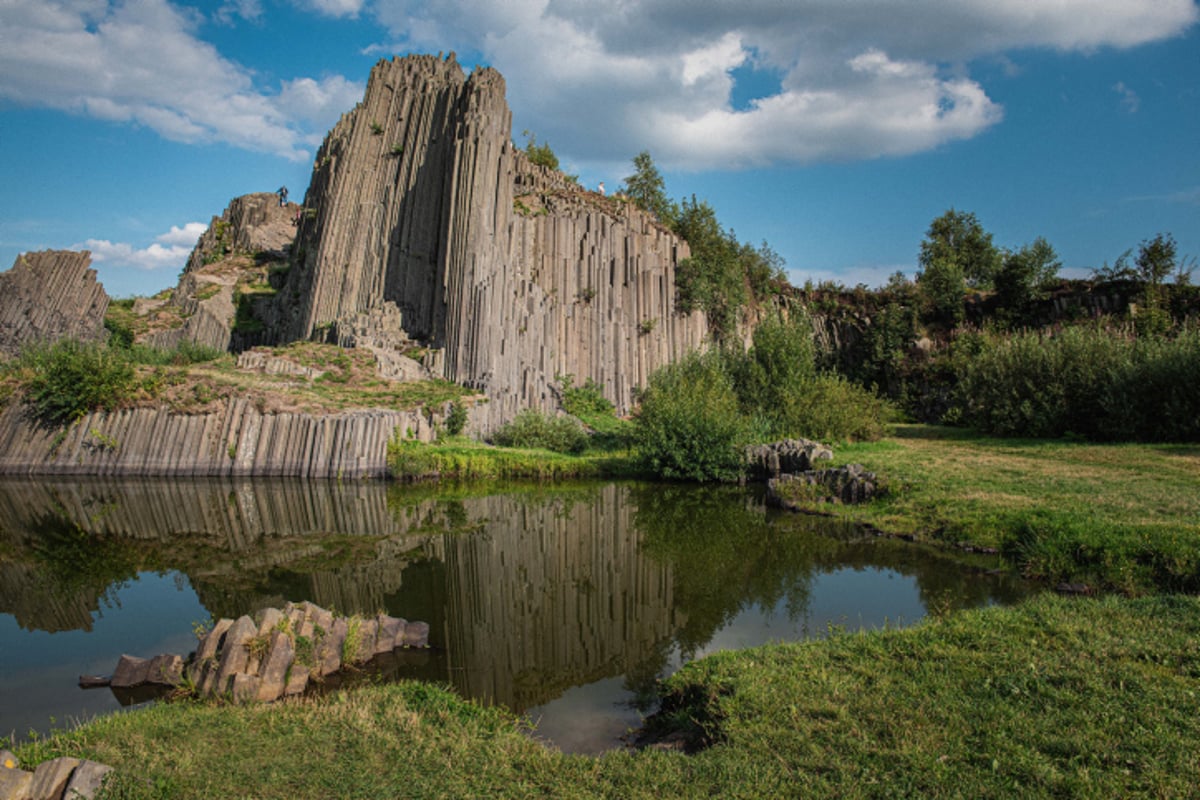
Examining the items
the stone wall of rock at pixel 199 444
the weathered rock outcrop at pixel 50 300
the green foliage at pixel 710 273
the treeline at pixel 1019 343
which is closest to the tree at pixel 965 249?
the treeline at pixel 1019 343

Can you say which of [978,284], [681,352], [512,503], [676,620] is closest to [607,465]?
[512,503]

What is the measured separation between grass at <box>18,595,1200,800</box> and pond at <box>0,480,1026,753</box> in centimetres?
111

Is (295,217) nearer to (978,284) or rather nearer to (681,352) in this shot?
(681,352)

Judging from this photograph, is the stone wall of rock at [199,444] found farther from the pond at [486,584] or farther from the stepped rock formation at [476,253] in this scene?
the stepped rock formation at [476,253]

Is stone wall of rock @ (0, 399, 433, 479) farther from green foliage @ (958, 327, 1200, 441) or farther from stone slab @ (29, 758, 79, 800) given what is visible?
green foliage @ (958, 327, 1200, 441)

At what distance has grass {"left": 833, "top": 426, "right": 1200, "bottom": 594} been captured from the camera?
962 cm

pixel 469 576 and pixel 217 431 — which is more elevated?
pixel 217 431

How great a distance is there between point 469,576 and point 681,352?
89.3ft

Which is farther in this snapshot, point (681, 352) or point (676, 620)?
point (681, 352)

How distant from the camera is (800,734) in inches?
202

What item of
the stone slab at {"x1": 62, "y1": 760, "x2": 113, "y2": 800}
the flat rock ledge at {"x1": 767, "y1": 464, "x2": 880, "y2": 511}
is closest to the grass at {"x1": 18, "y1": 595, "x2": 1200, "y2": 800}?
the stone slab at {"x1": 62, "y1": 760, "x2": 113, "y2": 800}

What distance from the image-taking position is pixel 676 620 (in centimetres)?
933

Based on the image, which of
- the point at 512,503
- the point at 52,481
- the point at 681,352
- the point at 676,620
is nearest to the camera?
the point at 676,620

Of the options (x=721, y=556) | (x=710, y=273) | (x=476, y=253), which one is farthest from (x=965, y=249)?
(x=721, y=556)
